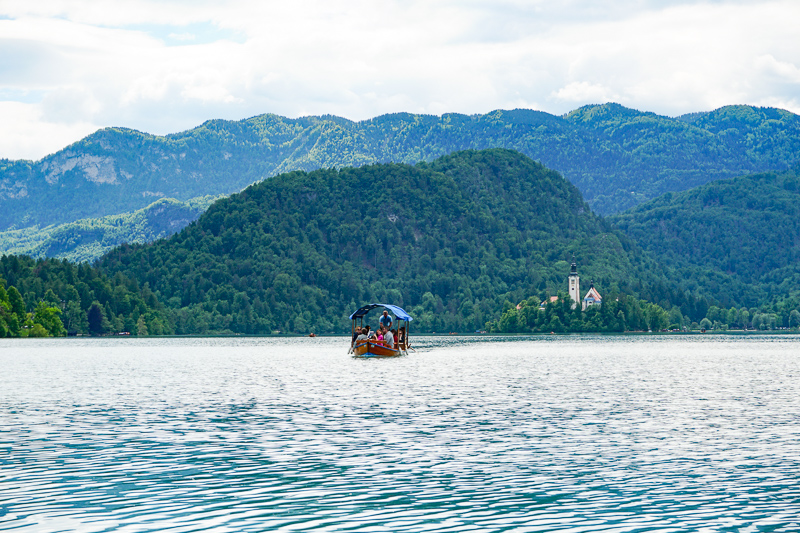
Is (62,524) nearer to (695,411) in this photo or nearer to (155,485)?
(155,485)

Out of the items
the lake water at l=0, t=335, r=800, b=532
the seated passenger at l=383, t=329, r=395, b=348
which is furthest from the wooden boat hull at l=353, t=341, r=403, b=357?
the lake water at l=0, t=335, r=800, b=532

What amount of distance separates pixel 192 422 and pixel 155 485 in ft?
61.0

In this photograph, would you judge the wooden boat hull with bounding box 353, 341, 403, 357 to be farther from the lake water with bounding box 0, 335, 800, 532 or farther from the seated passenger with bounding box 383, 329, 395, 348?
the lake water with bounding box 0, 335, 800, 532

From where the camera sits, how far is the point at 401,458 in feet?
122

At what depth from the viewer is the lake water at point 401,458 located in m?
27.1

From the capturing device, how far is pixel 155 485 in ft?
104

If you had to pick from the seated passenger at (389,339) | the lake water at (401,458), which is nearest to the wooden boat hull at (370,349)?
the seated passenger at (389,339)

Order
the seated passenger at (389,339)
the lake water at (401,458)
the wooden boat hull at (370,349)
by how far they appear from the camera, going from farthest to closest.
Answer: the seated passenger at (389,339) < the wooden boat hull at (370,349) < the lake water at (401,458)

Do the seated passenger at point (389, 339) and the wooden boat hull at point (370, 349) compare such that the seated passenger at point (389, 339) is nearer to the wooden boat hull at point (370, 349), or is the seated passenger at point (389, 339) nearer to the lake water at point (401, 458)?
the wooden boat hull at point (370, 349)

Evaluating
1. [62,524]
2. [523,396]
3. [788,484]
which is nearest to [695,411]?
[523,396]

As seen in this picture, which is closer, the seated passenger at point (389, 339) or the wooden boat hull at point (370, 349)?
the wooden boat hull at point (370, 349)

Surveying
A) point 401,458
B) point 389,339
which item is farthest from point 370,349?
point 401,458

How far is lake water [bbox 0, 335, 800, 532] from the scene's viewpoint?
1068 inches

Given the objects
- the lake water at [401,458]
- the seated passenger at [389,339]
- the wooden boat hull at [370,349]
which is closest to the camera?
the lake water at [401,458]
